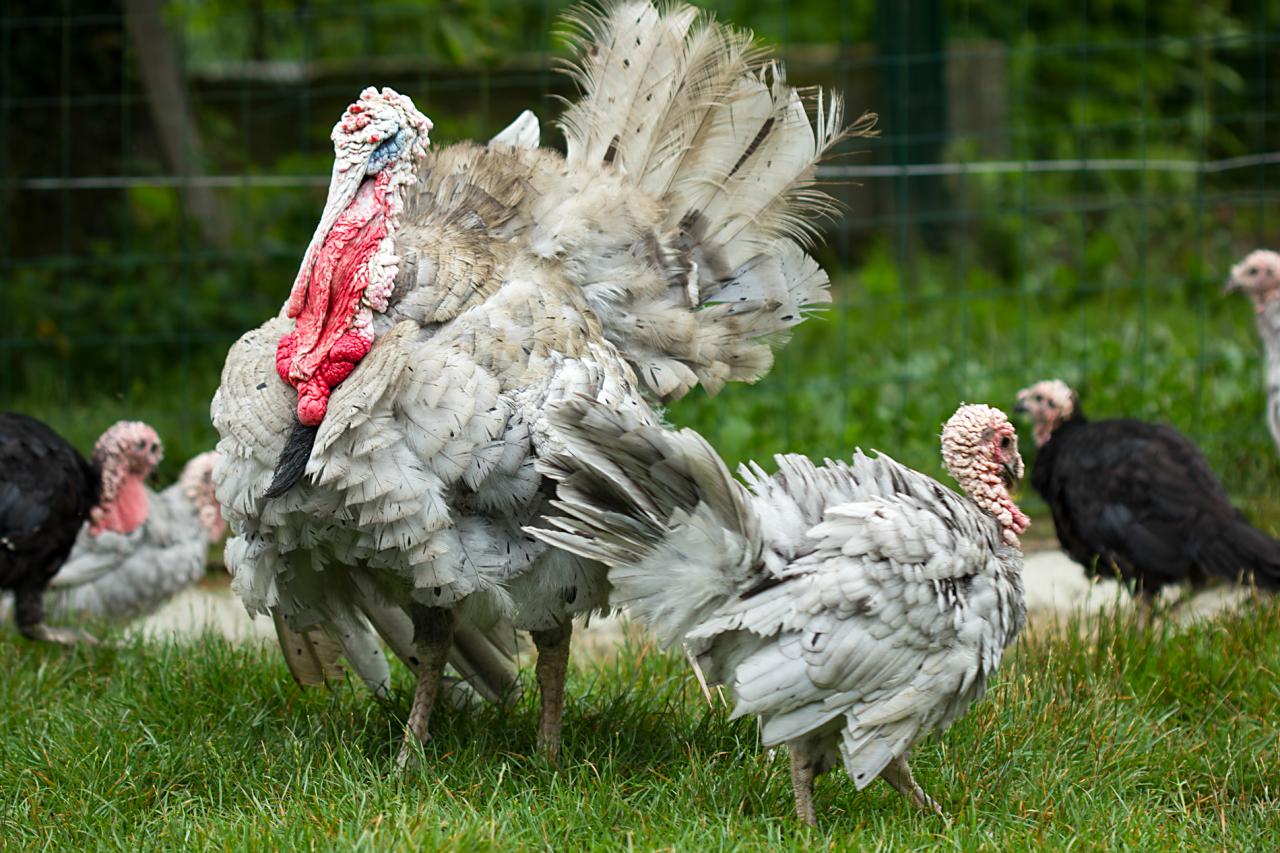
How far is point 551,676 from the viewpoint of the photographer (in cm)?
450

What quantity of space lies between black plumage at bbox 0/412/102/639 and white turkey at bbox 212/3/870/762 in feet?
5.34

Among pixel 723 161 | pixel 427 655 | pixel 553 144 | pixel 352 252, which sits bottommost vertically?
pixel 427 655

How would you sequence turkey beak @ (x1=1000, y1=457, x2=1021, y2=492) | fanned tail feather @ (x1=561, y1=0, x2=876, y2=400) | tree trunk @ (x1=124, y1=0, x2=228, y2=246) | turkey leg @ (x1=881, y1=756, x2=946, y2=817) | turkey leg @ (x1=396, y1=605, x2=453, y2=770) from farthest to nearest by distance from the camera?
tree trunk @ (x1=124, y1=0, x2=228, y2=246)
fanned tail feather @ (x1=561, y1=0, x2=876, y2=400)
turkey leg @ (x1=396, y1=605, x2=453, y2=770)
turkey beak @ (x1=1000, y1=457, x2=1021, y2=492)
turkey leg @ (x1=881, y1=756, x2=946, y2=817)

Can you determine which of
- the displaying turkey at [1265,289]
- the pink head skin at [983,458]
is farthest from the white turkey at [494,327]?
the displaying turkey at [1265,289]

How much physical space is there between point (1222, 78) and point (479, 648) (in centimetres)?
959

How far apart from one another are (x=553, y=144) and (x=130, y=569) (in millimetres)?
3686

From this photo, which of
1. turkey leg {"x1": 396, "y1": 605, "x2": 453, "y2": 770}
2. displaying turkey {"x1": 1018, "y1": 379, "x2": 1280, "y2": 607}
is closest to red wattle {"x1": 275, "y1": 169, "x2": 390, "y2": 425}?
turkey leg {"x1": 396, "y1": 605, "x2": 453, "y2": 770}

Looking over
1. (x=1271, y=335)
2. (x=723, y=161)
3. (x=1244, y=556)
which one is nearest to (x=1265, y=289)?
(x=1271, y=335)

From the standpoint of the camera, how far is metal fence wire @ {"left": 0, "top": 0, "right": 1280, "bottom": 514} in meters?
7.98

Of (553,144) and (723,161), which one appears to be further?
(553,144)

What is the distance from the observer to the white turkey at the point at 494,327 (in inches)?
156

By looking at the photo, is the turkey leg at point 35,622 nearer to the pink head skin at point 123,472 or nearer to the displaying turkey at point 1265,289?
the pink head skin at point 123,472

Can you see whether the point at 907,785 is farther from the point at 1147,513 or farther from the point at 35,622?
the point at 35,622

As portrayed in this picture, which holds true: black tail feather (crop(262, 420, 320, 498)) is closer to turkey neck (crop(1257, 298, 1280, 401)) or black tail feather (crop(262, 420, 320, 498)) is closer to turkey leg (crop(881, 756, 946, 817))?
turkey leg (crop(881, 756, 946, 817))
